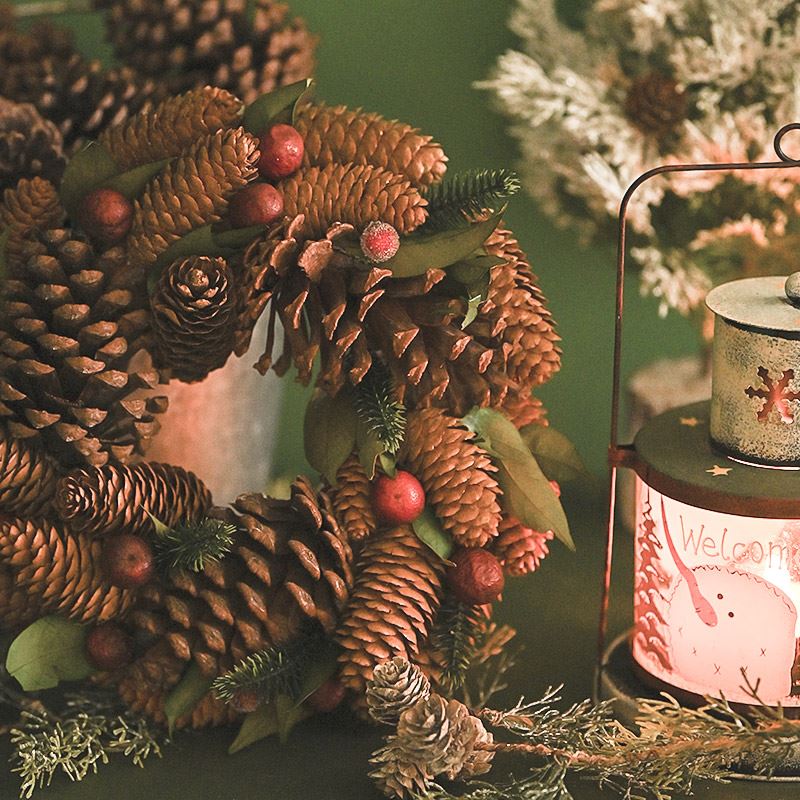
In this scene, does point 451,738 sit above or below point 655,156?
below

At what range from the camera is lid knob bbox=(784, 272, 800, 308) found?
2.27 feet

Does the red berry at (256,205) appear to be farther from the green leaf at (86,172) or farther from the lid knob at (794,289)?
the lid knob at (794,289)

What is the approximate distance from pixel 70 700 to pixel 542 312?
0.36 metres

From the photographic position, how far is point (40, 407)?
2.33ft

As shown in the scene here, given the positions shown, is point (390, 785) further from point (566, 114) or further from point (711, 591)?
point (566, 114)

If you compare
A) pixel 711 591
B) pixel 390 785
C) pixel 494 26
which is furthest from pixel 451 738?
pixel 494 26

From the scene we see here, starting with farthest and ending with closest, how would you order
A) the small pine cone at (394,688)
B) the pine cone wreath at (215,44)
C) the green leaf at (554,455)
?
the pine cone wreath at (215,44), the green leaf at (554,455), the small pine cone at (394,688)

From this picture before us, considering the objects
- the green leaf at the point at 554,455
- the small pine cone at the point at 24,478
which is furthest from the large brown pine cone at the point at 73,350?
the green leaf at the point at 554,455

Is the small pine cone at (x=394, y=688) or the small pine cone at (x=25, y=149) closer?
the small pine cone at (x=394, y=688)

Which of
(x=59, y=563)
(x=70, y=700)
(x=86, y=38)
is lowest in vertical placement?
(x=70, y=700)

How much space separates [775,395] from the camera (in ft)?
2.28

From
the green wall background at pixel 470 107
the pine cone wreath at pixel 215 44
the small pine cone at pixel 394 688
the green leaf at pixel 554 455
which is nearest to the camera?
the small pine cone at pixel 394 688

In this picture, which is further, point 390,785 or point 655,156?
point 655,156

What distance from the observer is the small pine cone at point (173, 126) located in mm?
734
